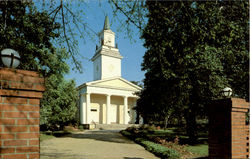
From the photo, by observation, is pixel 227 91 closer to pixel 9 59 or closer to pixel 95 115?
pixel 9 59

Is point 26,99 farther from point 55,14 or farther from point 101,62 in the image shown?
point 101,62

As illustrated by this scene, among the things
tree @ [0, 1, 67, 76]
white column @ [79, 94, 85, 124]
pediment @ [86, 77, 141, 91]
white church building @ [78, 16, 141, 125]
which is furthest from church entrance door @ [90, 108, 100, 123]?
tree @ [0, 1, 67, 76]

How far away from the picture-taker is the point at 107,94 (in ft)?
133

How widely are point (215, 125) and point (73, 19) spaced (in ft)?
14.9

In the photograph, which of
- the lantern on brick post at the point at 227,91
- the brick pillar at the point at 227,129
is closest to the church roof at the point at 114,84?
the lantern on brick post at the point at 227,91

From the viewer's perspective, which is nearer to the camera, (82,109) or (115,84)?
(82,109)

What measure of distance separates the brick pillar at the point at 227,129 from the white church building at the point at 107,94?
115ft

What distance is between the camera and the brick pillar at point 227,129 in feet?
13.4

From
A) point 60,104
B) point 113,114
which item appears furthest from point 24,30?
point 113,114

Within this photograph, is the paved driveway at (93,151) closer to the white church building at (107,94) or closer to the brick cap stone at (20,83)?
the brick cap stone at (20,83)

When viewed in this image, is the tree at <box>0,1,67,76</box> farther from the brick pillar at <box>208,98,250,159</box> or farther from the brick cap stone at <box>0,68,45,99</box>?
the brick pillar at <box>208,98,250,159</box>

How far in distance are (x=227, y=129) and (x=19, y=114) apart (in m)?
3.82

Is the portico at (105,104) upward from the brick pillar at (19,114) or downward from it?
downward

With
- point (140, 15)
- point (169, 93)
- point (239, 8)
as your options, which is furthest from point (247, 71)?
point (140, 15)
